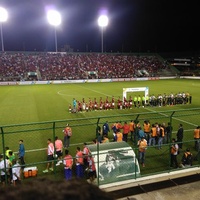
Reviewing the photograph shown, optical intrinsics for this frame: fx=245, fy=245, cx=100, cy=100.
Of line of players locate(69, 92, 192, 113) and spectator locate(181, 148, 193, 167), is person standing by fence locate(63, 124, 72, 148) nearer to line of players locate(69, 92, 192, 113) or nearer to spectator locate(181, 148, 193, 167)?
spectator locate(181, 148, 193, 167)

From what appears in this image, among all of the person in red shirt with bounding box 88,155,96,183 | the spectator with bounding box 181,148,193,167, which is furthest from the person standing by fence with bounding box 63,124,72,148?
the spectator with bounding box 181,148,193,167

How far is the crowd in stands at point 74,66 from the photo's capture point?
62156 millimetres

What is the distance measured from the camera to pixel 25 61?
6781cm

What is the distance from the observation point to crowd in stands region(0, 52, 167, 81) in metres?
62.2

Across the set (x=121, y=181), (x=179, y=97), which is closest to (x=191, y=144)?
(x=121, y=181)

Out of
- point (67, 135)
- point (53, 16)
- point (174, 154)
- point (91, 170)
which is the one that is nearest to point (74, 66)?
point (53, 16)

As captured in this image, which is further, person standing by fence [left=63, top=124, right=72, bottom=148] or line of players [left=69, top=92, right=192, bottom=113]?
line of players [left=69, top=92, right=192, bottom=113]

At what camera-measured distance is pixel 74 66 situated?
6919 cm

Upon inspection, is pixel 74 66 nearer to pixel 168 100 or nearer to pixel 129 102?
pixel 168 100

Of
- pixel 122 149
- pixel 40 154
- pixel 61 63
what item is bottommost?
pixel 40 154

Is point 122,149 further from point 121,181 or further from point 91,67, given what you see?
point 91,67

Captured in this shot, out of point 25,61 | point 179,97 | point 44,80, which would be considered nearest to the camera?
point 179,97

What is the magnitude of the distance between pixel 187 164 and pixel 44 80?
5084 centimetres

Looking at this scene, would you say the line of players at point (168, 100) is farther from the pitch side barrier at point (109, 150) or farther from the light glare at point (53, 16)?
the light glare at point (53, 16)
